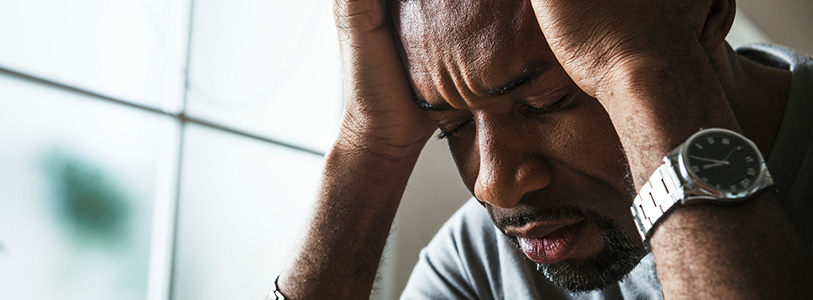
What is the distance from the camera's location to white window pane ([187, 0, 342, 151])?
229cm

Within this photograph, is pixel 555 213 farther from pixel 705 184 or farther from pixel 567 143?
pixel 705 184

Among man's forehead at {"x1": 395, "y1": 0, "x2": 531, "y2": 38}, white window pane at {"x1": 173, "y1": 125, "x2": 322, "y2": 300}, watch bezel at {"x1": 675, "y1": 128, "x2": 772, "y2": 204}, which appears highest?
man's forehead at {"x1": 395, "y1": 0, "x2": 531, "y2": 38}

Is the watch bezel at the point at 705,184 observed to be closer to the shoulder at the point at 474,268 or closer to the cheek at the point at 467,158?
the cheek at the point at 467,158

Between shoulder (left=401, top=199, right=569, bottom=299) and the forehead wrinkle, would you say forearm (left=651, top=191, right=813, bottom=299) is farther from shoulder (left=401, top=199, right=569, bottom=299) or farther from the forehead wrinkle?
shoulder (left=401, top=199, right=569, bottom=299)

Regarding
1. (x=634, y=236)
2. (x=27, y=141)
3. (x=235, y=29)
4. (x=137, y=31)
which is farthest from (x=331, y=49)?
(x=634, y=236)

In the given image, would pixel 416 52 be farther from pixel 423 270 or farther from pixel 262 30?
pixel 262 30

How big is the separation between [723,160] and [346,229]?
69 centimetres

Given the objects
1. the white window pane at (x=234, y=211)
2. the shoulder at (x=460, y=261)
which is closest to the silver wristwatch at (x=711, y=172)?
the shoulder at (x=460, y=261)

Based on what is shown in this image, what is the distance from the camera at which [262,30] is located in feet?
8.60

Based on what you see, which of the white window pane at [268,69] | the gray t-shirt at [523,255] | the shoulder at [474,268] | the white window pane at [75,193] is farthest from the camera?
the white window pane at [268,69]

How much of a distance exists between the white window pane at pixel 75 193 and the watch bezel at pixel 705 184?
1.50 m

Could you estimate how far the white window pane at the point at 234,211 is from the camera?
2.18 metres

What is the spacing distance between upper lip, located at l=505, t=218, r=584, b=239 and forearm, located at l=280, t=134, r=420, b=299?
260 millimetres

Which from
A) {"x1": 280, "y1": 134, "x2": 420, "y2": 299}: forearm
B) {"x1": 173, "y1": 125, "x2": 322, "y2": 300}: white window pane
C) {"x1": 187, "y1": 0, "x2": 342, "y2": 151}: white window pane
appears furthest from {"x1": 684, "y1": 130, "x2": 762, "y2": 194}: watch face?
{"x1": 187, "y1": 0, "x2": 342, "y2": 151}: white window pane
